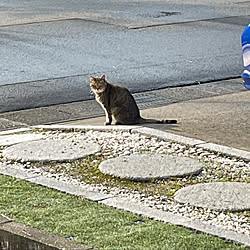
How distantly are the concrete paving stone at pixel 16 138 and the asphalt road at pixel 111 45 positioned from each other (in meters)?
1.69

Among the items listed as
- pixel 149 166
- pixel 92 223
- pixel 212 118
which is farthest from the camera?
pixel 212 118

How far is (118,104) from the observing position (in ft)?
31.7

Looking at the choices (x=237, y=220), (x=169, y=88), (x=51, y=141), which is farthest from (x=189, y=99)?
(x=237, y=220)

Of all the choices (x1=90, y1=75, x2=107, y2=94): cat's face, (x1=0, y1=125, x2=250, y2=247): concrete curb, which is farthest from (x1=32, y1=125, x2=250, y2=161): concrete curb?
(x1=90, y1=75, x2=107, y2=94): cat's face

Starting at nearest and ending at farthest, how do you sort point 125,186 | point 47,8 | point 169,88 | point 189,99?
point 125,186
point 189,99
point 169,88
point 47,8

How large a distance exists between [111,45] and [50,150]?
270 inches

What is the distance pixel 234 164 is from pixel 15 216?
2307 millimetres

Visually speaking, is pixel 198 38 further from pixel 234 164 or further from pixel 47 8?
pixel 234 164

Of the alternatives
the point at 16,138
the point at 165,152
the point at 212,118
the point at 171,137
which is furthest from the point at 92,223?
the point at 212,118

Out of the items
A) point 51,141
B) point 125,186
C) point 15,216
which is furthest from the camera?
point 51,141

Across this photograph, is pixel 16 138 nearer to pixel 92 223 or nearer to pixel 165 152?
pixel 165 152

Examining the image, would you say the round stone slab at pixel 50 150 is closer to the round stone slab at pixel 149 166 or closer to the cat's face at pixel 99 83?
the round stone slab at pixel 149 166

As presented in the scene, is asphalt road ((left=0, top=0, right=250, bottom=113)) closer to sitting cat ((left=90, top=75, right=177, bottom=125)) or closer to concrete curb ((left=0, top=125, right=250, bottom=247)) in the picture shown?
sitting cat ((left=90, top=75, right=177, bottom=125))

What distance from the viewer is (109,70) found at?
1304cm
